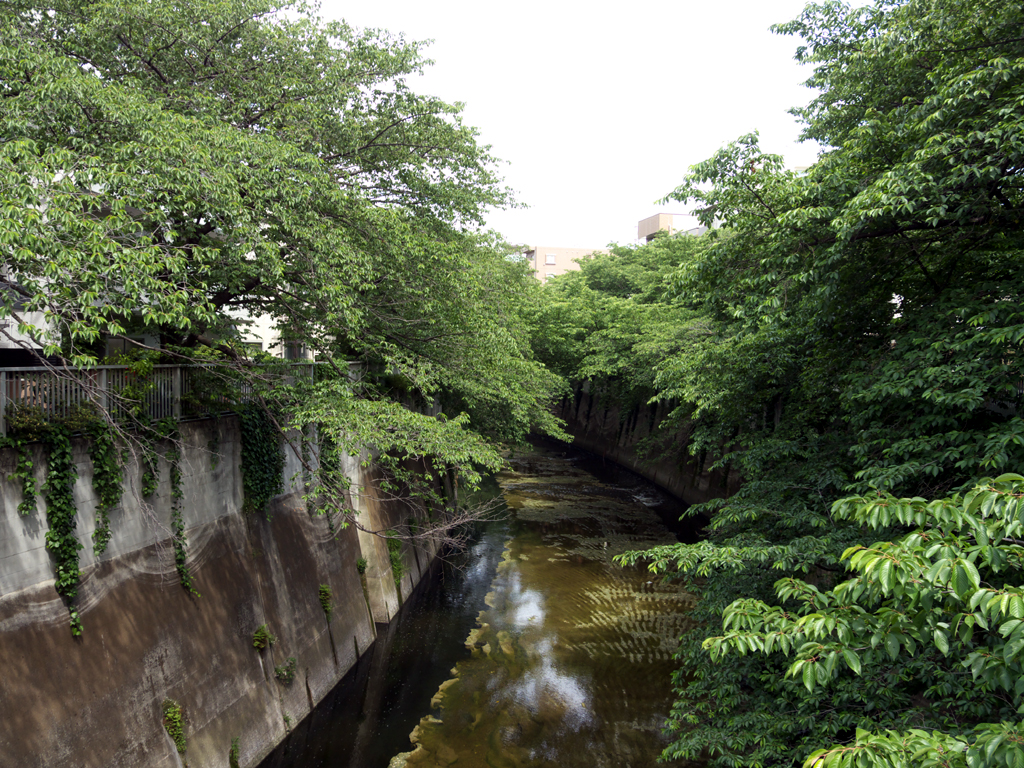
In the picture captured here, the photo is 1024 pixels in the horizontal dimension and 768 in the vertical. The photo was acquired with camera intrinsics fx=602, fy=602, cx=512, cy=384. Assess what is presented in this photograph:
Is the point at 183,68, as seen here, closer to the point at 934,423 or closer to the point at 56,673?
the point at 56,673

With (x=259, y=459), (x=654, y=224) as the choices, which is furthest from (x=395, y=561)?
(x=654, y=224)

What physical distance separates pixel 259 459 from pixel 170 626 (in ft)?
12.4

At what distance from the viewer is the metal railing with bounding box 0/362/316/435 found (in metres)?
7.62

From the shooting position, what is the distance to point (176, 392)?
10.4 m

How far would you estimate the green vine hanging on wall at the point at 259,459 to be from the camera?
11.9 m

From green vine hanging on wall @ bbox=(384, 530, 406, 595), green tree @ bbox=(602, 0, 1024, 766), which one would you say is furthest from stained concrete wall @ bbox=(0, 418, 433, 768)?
green tree @ bbox=(602, 0, 1024, 766)

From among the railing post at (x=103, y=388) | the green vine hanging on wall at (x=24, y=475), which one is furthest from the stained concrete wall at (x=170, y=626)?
the railing post at (x=103, y=388)

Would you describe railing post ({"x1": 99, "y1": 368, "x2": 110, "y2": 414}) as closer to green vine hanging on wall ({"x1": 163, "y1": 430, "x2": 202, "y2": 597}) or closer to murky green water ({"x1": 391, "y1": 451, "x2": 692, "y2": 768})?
green vine hanging on wall ({"x1": 163, "y1": 430, "x2": 202, "y2": 597})

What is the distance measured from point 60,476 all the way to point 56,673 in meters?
2.40

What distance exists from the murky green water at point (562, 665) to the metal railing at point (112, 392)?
7223mm

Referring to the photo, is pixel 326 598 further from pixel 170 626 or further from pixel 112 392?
pixel 112 392

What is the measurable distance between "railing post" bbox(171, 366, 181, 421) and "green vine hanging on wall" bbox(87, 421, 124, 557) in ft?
5.71

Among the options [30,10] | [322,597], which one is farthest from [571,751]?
[30,10]

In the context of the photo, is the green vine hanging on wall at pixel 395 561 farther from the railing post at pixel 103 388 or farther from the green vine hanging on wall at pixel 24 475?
the green vine hanging on wall at pixel 24 475
